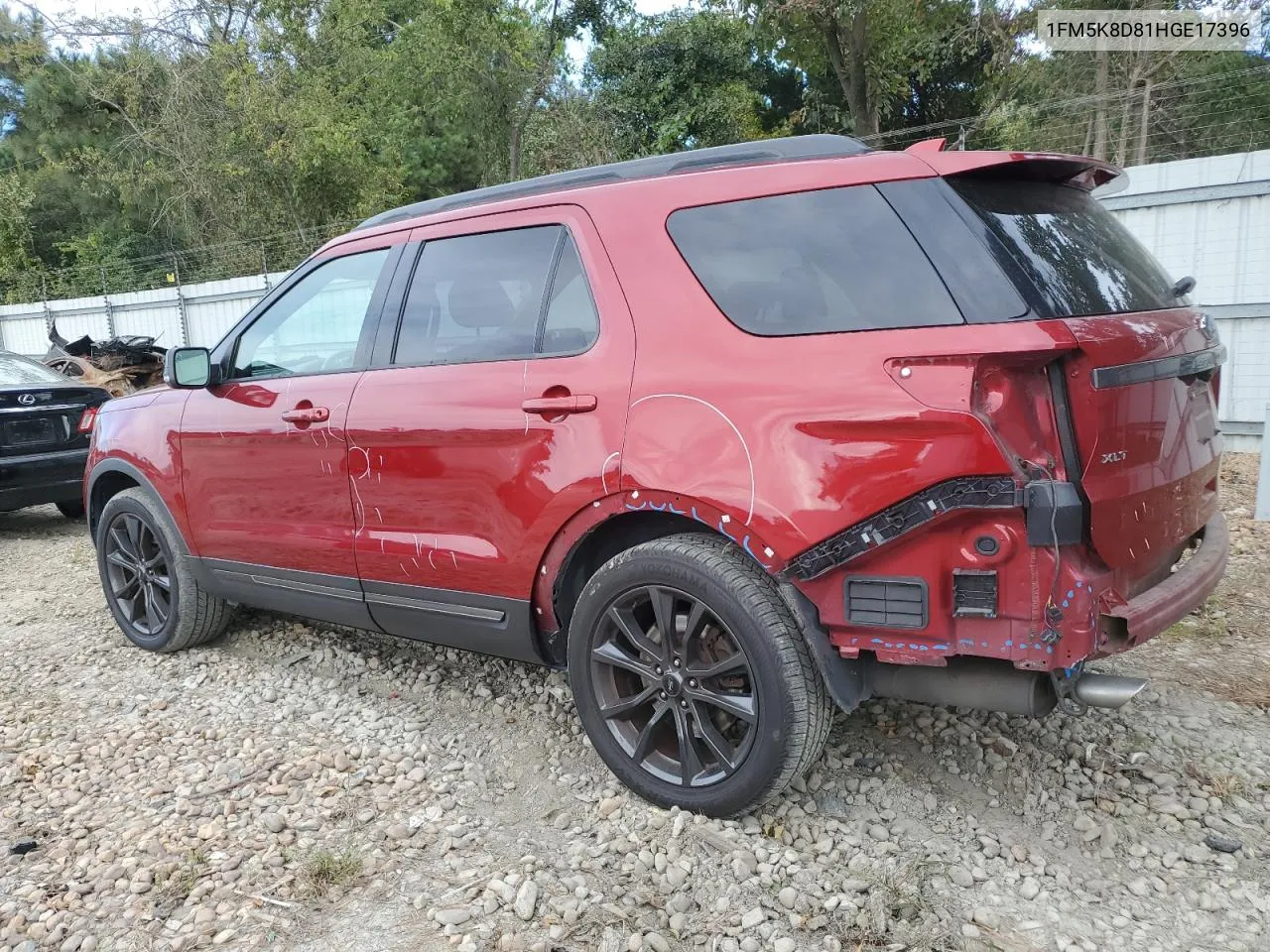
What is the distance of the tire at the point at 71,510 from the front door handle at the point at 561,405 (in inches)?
256

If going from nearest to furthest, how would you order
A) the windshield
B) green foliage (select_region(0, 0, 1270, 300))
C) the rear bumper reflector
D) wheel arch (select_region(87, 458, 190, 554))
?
1. the rear bumper reflector
2. wheel arch (select_region(87, 458, 190, 554))
3. the windshield
4. green foliage (select_region(0, 0, 1270, 300))

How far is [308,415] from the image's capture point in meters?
3.60

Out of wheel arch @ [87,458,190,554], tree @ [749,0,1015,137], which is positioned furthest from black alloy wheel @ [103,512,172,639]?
tree @ [749,0,1015,137]

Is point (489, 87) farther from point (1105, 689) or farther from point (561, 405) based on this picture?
point (1105, 689)

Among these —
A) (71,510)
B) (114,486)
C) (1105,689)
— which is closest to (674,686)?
(1105,689)

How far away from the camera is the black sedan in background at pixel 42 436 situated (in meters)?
6.89

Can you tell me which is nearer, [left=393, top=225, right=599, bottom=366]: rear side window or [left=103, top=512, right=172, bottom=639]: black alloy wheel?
[left=393, top=225, right=599, bottom=366]: rear side window

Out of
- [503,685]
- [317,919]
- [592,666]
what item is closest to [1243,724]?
[592,666]

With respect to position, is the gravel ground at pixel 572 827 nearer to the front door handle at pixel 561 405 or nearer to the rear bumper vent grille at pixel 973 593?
the rear bumper vent grille at pixel 973 593

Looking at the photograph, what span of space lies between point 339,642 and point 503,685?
1061 mm

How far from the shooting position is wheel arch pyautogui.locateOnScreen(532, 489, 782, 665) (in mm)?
2611

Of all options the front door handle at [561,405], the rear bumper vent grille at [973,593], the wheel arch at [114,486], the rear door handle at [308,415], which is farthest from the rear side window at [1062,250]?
the wheel arch at [114,486]

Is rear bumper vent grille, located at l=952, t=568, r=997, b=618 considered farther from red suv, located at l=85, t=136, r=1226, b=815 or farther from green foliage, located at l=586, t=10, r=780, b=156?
green foliage, located at l=586, t=10, r=780, b=156

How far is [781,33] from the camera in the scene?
15.9 m
